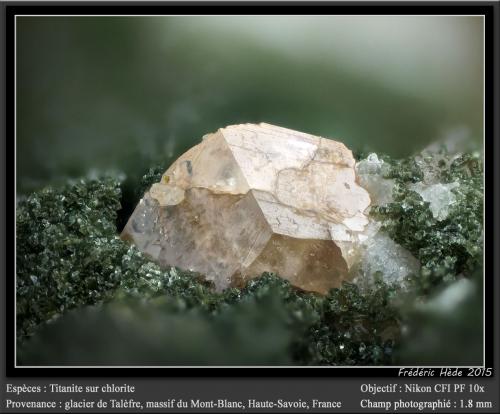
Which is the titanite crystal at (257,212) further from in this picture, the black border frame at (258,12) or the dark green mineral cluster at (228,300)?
the black border frame at (258,12)

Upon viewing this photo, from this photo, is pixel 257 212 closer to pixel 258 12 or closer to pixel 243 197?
pixel 243 197

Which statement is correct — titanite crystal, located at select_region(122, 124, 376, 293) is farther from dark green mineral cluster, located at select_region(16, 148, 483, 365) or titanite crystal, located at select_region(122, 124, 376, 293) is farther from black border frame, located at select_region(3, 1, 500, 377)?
black border frame, located at select_region(3, 1, 500, 377)

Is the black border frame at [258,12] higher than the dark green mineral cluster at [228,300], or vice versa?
the black border frame at [258,12]

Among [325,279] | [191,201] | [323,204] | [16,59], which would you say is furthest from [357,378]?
[16,59]

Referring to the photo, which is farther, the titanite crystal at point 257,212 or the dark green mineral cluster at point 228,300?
the titanite crystal at point 257,212

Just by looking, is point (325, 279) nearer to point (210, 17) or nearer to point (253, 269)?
point (253, 269)

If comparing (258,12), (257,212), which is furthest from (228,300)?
(258,12)
